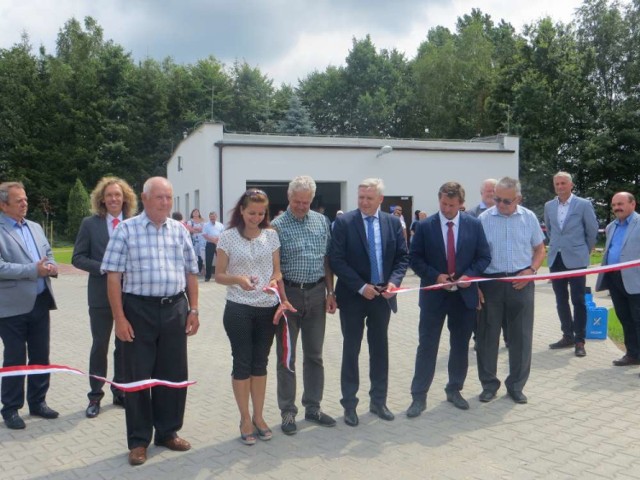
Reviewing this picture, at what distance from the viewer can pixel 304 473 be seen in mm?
4387

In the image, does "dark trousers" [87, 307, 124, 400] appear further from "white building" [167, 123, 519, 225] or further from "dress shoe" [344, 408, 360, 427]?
"white building" [167, 123, 519, 225]

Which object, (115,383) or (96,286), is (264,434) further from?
(96,286)

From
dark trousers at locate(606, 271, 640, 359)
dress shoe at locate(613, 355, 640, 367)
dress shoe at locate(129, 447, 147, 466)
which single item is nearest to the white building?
dark trousers at locate(606, 271, 640, 359)

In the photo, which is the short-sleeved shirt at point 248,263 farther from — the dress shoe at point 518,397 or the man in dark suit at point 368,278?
the dress shoe at point 518,397

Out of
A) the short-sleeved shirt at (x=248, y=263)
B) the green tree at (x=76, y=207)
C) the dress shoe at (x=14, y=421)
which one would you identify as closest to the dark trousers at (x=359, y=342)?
the short-sleeved shirt at (x=248, y=263)

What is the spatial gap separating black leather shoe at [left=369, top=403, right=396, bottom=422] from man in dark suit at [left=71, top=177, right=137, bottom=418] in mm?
2340

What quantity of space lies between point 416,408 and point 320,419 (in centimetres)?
89

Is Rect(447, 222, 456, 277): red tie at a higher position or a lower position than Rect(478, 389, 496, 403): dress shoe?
higher

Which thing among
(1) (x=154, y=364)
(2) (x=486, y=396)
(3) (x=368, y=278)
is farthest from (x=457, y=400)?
(1) (x=154, y=364)

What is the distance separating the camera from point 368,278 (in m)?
5.54

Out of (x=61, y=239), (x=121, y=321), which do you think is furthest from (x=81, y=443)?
(x=61, y=239)

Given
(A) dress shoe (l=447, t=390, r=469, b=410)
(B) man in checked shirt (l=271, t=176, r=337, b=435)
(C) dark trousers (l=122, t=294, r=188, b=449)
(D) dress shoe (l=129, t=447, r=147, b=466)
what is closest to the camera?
(D) dress shoe (l=129, t=447, r=147, b=466)

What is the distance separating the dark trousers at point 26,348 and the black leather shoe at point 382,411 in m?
2.97

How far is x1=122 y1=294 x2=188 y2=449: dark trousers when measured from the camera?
470 centimetres
